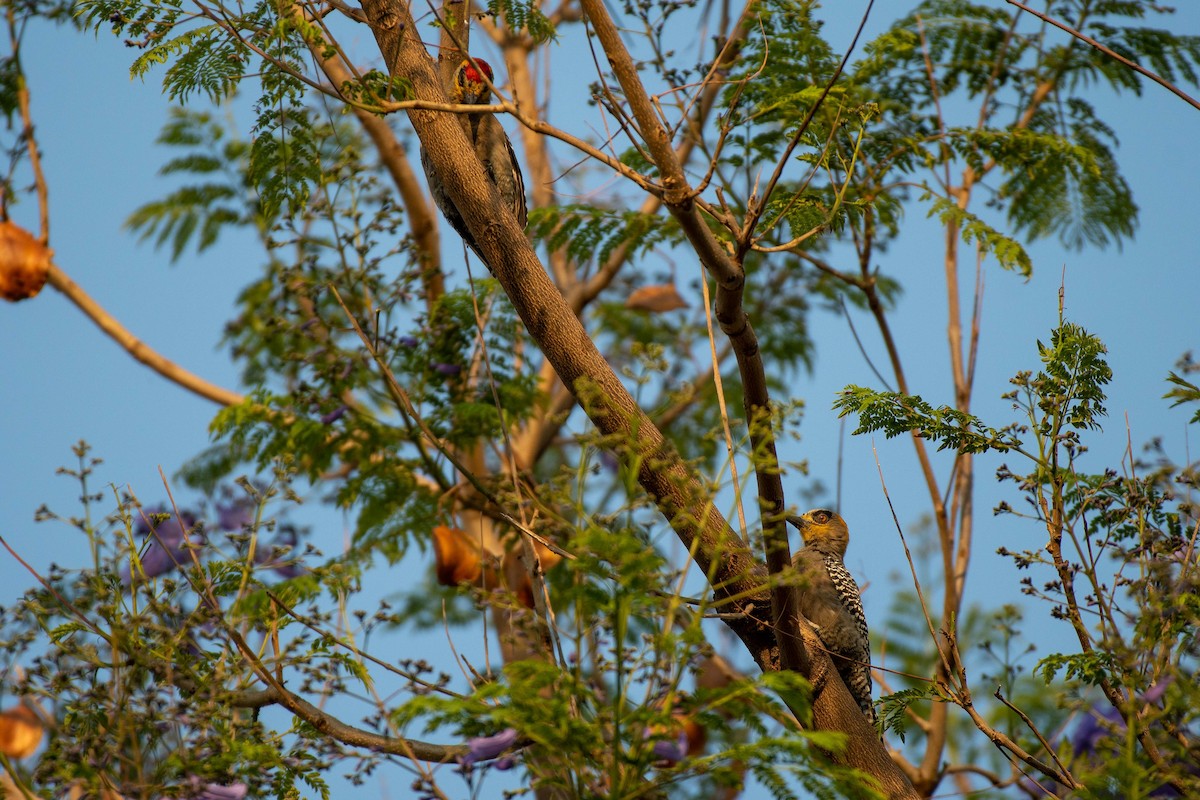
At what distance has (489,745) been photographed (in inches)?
93.1

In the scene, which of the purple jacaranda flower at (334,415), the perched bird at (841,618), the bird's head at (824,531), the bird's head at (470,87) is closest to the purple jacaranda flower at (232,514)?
the purple jacaranda flower at (334,415)

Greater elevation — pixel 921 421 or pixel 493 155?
pixel 493 155

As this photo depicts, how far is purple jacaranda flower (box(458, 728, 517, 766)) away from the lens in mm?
2355

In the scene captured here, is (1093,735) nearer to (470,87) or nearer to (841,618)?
(841,618)

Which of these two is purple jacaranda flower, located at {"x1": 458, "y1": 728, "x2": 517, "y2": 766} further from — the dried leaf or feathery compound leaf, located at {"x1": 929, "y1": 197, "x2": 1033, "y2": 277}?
the dried leaf

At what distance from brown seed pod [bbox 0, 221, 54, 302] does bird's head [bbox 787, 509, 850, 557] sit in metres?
3.48

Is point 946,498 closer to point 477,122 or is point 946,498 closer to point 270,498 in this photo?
point 477,122

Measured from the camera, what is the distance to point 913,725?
647 cm

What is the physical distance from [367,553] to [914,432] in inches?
117

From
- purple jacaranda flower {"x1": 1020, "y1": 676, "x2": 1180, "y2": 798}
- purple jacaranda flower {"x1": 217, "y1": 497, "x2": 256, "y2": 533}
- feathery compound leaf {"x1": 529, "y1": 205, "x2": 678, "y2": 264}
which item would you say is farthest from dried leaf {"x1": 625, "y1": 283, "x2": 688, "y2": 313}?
purple jacaranda flower {"x1": 1020, "y1": 676, "x2": 1180, "y2": 798}

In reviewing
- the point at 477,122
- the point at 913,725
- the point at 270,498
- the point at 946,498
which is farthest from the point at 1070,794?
the point at 913,725

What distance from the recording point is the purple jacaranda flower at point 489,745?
2.36 m

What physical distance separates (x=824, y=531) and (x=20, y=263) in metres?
3.73

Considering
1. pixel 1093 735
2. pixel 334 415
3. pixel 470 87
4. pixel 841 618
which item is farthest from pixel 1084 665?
pixel 334 415
